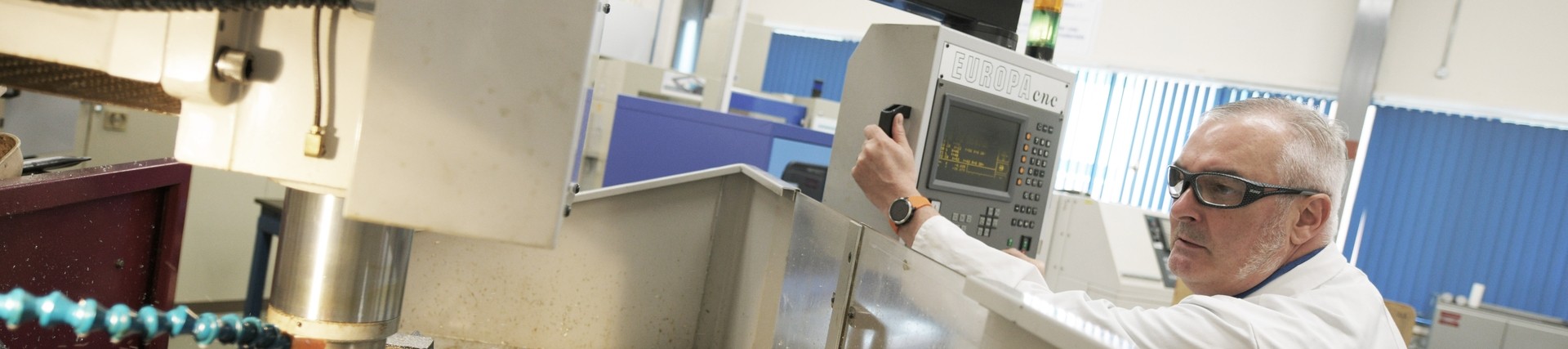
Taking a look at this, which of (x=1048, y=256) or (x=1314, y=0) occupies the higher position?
(x=1314, y=0)

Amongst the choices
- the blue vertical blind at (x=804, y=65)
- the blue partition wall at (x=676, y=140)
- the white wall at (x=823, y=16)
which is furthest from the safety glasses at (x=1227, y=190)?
the blue vertical blind at (x=804, y=65)

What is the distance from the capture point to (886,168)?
133 centimetres

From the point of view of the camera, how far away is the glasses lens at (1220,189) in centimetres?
112

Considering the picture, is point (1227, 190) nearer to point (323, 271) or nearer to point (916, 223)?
point (916, 223)

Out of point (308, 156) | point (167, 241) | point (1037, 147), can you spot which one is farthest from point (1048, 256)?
point (308, 156)

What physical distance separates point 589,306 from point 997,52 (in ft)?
2.89

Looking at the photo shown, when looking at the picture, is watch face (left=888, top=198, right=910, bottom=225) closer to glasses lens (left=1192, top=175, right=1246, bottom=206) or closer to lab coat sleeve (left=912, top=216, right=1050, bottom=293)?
lab coat sleeve (left=912, top=216, right=1050, bottom=293)

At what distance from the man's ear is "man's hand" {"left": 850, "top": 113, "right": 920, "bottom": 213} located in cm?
48

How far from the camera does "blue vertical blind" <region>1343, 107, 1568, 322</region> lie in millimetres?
4875

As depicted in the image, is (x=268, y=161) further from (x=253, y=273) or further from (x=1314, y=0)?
(x=1314, y=0)

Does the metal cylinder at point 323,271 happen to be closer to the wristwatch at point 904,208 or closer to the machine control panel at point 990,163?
the wristwatch at point 904,208

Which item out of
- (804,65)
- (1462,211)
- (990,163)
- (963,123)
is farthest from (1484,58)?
(963,123)

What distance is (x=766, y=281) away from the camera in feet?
5.09

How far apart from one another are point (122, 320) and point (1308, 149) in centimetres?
119
